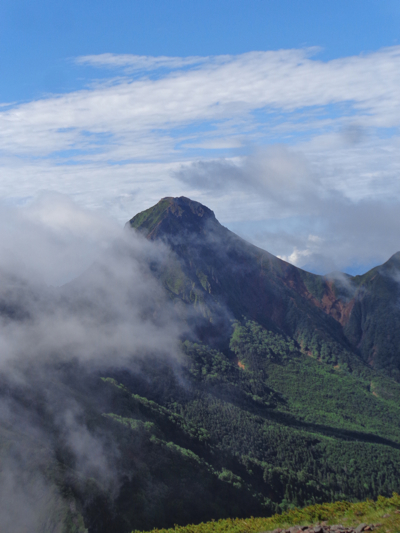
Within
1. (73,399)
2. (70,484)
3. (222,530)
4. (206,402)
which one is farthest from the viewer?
(206,402)

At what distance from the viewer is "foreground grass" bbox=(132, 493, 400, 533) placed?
33.8 metres

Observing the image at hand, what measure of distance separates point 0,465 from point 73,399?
36.0 meters

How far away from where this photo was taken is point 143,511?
102438 millimetres

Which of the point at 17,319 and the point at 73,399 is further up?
the point at 17,319

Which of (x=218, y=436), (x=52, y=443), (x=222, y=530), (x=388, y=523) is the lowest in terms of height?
(x=218, y=436)

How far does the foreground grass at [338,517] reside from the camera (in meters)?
33.8

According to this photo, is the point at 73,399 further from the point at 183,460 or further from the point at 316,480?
the point at 316,480

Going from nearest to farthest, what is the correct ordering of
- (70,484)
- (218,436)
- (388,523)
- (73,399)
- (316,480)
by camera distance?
(388,523) < (70,484) < (73,399) < (316,480) < (218,436)

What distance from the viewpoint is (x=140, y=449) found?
122 metres

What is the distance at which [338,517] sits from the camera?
38281mm

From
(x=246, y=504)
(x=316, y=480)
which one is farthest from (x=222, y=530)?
(x=316, y=480)

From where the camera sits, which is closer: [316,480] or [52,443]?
[52,443]

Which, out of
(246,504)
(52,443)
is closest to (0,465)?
(52,443)

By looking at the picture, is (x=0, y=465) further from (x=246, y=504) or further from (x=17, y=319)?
(x=17, y=319)
